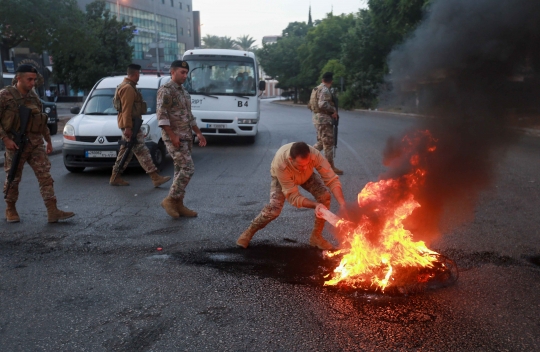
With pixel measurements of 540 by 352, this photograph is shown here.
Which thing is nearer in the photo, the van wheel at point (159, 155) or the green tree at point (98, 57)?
the van wheel at point (159, 155)

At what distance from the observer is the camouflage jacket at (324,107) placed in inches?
370

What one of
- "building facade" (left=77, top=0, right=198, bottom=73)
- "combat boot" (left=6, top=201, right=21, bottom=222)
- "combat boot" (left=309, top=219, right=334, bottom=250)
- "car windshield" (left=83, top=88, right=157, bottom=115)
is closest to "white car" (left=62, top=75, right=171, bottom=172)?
"car windshield" (left=83, top=88, right=157, bottom=115)

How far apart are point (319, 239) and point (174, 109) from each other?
2.62 metres

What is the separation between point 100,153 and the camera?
→ 9188mm

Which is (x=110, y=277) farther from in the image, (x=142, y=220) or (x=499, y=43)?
(x=499, y=43)

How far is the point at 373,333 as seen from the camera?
3.32m

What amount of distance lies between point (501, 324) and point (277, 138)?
13468mm

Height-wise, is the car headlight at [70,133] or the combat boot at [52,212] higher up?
the car headlight at [70,133]

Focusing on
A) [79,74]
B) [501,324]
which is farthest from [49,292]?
[79,74]

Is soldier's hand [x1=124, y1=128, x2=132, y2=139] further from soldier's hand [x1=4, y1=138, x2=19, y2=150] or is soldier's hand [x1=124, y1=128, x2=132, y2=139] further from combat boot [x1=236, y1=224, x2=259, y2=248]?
combat boot [x1=236, y1=224, x2=259, y2=248]

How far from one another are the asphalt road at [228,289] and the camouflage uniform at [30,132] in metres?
0.48

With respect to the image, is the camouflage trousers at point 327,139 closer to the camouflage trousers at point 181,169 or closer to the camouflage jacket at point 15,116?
the camouflage trousers at point 181,169

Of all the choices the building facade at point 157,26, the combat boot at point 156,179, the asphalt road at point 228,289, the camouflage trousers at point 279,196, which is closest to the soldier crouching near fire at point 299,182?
the camouflage trousers at point 279,196

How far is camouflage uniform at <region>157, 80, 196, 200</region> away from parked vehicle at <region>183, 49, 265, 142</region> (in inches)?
289
